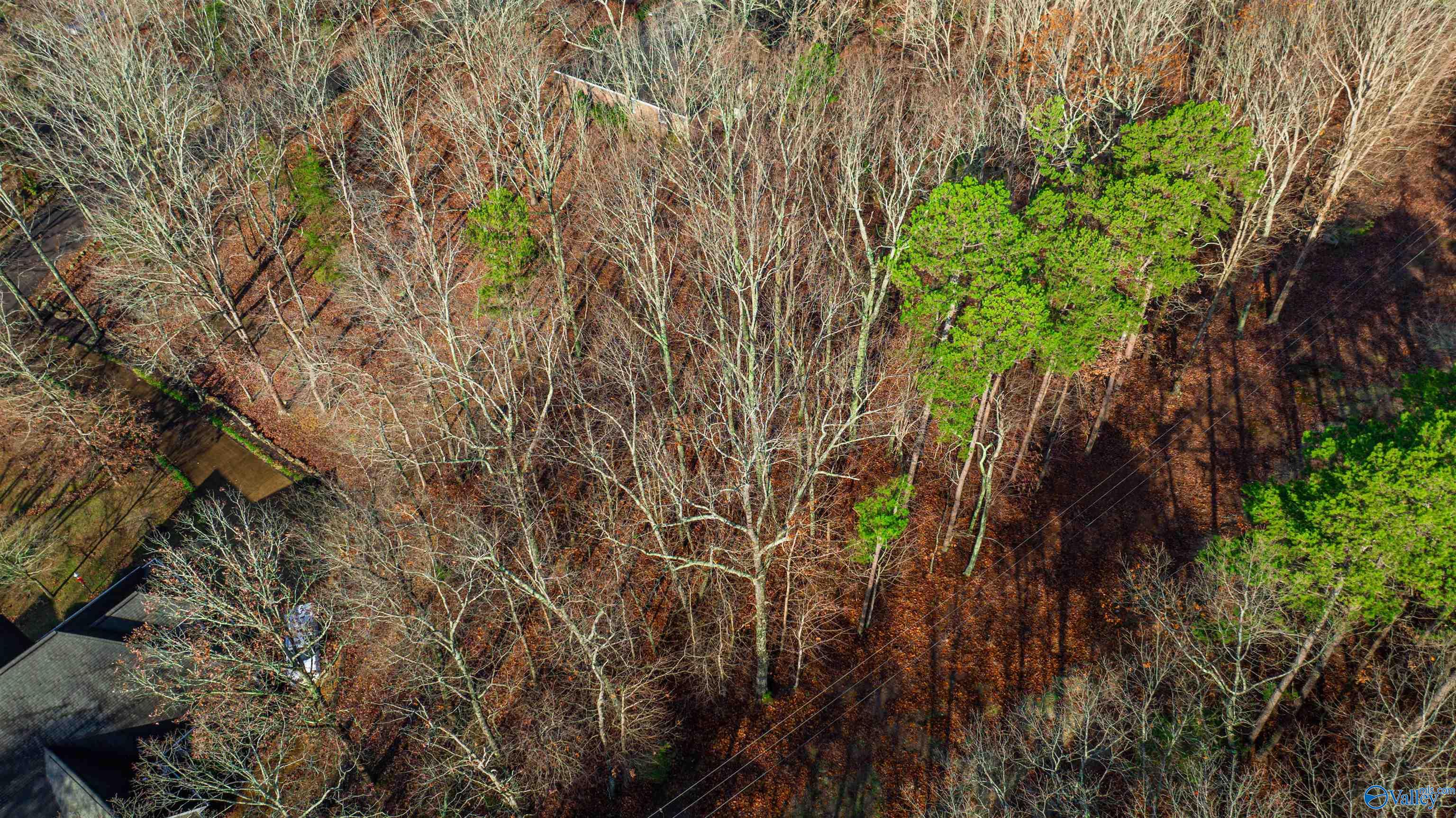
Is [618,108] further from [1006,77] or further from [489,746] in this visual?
[489,746]

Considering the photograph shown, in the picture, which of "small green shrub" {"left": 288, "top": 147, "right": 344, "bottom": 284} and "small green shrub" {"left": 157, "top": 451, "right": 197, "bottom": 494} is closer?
"small green shrub" {"left": 157, "top": 451, "right": 197, "bottom": 494}

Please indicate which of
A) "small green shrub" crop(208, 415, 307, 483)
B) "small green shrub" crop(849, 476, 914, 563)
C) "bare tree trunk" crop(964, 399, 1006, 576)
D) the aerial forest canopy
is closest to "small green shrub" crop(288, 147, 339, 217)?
the aerial forest canopy

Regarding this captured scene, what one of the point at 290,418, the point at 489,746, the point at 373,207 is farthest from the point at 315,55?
the point at 489,746

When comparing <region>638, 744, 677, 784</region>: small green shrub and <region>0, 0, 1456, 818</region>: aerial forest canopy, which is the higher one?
<region>0, 0, 1456, 818</region>: aerial forest canopy

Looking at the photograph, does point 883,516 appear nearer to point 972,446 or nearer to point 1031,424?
point 972,446

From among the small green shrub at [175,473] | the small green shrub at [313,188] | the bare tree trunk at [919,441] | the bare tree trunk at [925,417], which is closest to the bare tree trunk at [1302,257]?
the bare tree trunk at [925,417]

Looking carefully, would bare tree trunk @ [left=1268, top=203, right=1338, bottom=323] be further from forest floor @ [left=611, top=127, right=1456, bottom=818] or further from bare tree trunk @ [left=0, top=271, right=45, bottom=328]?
bare tree trunk @ [left=0, top=271, right=45, bottom=328]

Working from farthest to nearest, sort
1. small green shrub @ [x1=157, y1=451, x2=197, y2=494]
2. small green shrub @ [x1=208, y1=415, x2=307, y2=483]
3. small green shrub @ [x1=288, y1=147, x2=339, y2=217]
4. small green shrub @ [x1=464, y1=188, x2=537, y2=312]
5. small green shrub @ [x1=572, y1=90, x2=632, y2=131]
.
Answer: small green shrub @ [x1=288, y1=147, x2=339, y2=217]
small green shrub @ [x1=572, y1=90, x2=632, y2=131]
small green shrub @ [x1=208, y1=415, x2=307, y2=483]
small green shrub @ [x1=157, y1=451, x2=197, y2=494]
small green shrub @ [x1=464, y1=188, x2=537, y2=312]
